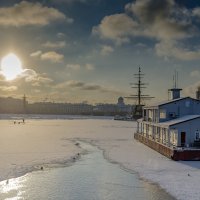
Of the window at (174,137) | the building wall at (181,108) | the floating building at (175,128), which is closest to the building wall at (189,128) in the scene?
the floating building at (175,128)

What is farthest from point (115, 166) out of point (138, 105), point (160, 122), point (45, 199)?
point (138, 105)

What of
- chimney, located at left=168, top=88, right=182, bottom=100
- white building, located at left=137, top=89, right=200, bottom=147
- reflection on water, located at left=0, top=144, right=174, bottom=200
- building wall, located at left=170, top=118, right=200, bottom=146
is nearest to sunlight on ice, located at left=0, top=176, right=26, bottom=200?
reflection on water, located at left=0, top=144, right=174, bottom=200

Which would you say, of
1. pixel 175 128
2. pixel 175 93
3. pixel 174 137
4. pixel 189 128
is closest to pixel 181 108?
pixel 174 137

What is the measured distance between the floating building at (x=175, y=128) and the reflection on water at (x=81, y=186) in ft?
27.5

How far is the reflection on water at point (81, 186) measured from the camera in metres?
20.6

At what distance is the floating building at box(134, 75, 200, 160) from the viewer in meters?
34.4

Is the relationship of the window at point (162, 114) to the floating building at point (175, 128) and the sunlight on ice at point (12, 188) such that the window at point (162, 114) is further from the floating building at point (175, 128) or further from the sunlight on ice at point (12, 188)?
the sunlight on ice at point (12, 188)

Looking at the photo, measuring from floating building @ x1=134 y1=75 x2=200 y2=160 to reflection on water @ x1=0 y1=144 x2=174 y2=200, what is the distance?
838cm

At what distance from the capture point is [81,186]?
901 inches

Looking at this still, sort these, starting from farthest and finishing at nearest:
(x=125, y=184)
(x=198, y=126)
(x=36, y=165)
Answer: (x=198, y=126), (x=36, y=165), (x=125, y=184)

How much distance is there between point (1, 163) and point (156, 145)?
19000 mm

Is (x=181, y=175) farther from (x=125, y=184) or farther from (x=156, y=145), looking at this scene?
(x=156, y=145)

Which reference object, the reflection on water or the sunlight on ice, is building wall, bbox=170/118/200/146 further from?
the sunlight on ice

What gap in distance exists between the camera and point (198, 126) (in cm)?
3675
